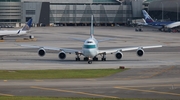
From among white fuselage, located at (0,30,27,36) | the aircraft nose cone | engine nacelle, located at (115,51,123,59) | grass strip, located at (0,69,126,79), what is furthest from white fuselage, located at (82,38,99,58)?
white fuselage, located at (0,30,27,36)

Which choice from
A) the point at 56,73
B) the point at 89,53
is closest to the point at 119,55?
the point at 89,53

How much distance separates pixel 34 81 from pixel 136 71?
13.1 m

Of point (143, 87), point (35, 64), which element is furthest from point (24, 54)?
point (143, 87)

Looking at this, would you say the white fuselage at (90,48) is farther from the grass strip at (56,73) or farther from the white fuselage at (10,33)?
the white fuselage at (10,33)

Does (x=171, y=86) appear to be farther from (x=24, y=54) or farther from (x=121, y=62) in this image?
(x=24, y=54)

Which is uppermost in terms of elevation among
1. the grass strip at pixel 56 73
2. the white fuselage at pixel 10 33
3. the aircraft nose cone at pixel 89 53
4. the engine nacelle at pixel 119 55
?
the white fuselage at pixel 10 33

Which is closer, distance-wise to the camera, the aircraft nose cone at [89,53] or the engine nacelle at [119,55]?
the aircraft nose cone at [89,53]

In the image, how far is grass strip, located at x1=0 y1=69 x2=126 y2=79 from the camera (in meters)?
49.8

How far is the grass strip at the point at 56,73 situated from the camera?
163 ft

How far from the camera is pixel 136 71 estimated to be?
5506 cm

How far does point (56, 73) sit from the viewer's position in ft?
174

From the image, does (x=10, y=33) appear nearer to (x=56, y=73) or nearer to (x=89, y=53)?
Answer: (x=89, y=53)

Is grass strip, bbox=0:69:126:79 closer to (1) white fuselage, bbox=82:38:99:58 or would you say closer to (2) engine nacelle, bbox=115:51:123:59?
(1) white fuselage, bbox=82:38:99:58

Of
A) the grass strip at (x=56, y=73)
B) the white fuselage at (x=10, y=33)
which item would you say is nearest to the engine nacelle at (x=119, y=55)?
the grass strip at (x=56, y=73)
